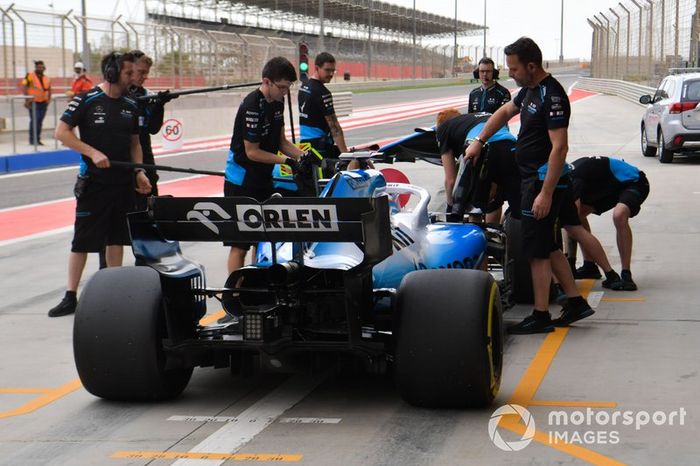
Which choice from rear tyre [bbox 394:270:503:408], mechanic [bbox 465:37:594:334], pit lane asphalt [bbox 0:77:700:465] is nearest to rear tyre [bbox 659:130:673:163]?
pit lane asphalt [bbox 0:77:700:465]

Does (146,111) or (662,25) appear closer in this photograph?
(146,111)

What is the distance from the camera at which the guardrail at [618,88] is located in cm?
4183

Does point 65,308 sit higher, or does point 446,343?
point 446,343

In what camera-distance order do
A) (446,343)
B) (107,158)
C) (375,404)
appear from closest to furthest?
(446,343)
(375,404)
(107,158)

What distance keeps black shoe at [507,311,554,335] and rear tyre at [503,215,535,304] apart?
2.24 ft

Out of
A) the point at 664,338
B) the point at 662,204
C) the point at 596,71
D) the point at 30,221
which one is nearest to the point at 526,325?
the point at 664,338

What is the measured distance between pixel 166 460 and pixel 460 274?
1.68 m

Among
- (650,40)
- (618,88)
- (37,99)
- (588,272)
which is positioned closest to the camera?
(588,272)

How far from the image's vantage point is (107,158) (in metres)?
8.16

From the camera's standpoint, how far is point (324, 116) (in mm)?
10281

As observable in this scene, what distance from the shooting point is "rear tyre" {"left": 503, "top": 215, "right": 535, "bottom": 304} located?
8.30 meters

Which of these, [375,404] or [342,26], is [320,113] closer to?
[375,404]

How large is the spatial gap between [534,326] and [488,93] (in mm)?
5341

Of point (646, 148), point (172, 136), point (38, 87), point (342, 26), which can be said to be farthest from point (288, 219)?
point (342, 26)
